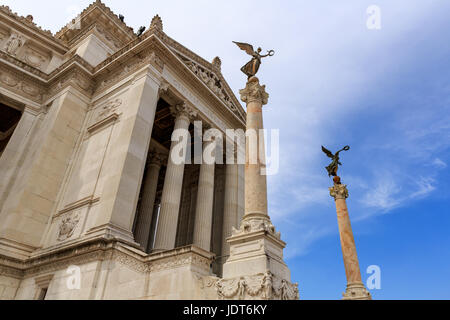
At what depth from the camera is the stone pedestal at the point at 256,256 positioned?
8.72 m

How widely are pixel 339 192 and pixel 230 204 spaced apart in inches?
369

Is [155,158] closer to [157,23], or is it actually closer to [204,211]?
[204,211]

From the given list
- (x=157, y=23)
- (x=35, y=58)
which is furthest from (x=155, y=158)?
(x=35, y=58)

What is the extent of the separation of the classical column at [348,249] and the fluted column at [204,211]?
10.0 metres

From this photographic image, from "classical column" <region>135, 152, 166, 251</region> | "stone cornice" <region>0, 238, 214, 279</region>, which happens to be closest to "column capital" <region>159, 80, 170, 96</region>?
"classical column" <region>135, 152, 166, 251</region>

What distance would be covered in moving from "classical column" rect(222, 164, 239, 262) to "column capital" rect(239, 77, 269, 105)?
11.7 m

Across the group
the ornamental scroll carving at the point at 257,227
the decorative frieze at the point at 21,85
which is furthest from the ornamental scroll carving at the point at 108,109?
the ornamental scroll carving at the point at 257,227

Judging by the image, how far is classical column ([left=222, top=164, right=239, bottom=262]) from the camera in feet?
77.1

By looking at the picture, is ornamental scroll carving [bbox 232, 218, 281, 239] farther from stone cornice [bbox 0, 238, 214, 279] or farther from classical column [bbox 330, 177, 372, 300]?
classical column [bbox 330, 177, 372, 300]

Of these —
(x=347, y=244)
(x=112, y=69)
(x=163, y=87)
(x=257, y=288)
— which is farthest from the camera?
(x=347, y=244)

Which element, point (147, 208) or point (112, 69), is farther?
point (147, 208)

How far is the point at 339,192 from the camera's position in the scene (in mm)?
26359

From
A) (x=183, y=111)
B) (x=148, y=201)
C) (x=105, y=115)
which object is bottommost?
(x=148, y=201)

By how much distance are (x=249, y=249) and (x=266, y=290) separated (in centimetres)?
160
